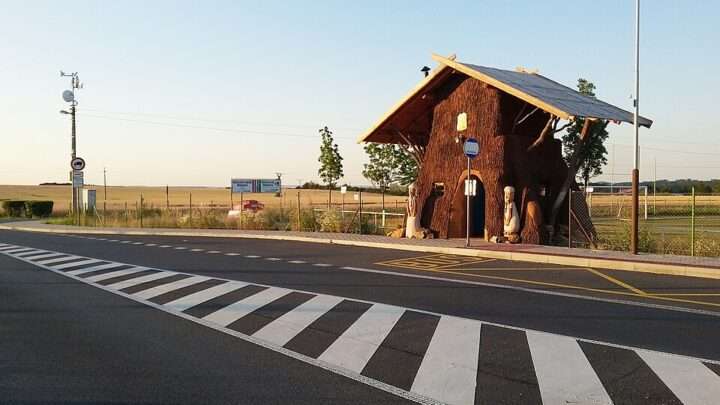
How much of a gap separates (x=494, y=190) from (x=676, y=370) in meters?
13.8

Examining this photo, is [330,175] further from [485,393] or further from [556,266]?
[485,393]

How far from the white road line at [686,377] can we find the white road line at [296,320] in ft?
13.4

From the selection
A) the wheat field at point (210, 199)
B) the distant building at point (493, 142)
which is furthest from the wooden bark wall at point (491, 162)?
the wheat field at point (210, 199)

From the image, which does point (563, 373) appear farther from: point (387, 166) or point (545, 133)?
point (387, 166)

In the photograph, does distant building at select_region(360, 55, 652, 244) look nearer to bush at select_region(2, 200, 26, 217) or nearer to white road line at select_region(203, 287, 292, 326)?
white road line at select_region(203, 287, 292, 326)

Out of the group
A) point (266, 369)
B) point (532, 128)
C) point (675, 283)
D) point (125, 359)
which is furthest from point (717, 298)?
point (532, 128)

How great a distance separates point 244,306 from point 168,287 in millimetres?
2825

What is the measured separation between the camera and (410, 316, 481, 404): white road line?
570 centimetres

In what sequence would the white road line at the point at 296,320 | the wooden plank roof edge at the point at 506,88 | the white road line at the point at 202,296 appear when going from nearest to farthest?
the white road line at the point at 296,320
the white road line at the point at 202,296
the wooden plank roof edge at the point at 506,88

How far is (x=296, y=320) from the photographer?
8.88 m

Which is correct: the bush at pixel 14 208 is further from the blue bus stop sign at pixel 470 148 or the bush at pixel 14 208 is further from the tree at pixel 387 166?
the blue bus stop sign at pixel 470 148

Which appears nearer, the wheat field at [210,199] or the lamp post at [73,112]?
the lamp post at [73,112]

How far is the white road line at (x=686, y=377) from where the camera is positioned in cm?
549

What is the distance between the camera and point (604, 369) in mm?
6348
